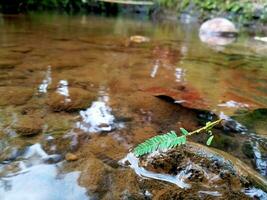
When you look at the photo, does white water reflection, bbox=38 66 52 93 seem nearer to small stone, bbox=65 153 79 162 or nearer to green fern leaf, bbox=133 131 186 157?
small stone, bbox=65 153 79 162

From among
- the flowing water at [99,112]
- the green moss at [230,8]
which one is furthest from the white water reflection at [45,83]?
the green moss at [230,8]

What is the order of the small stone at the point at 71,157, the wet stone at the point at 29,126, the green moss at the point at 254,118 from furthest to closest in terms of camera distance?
1. the green moss at the point at 254,118
2. the wet stone at the point at 29,126
3. the small stone at the point at 71,157

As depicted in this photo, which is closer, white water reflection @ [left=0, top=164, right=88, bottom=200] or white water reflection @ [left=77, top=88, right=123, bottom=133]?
white water reflection @ [left=0, top=164, right=88, bottom=200]

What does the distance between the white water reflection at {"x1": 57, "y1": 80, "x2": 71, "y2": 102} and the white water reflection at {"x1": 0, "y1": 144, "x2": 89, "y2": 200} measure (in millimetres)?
980

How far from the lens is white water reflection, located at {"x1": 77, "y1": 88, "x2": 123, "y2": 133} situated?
2.21 m

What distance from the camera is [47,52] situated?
4473 millimetres

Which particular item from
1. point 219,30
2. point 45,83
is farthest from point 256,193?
point 219,30

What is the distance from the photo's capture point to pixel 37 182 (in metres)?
1.55

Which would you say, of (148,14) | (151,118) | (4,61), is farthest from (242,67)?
(148,14)

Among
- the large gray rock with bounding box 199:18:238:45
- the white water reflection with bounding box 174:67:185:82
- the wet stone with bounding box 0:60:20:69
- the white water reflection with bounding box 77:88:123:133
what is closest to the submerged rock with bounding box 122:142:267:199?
the white water reflection with bounding box 77:88:123:133

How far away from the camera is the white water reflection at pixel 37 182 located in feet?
4.76

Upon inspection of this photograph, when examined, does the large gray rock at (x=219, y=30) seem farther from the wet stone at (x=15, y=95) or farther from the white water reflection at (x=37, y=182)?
the white water reflection at (x=37, y=182)

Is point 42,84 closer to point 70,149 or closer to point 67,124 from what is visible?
point 67,124

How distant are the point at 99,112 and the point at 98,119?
0.13 m
